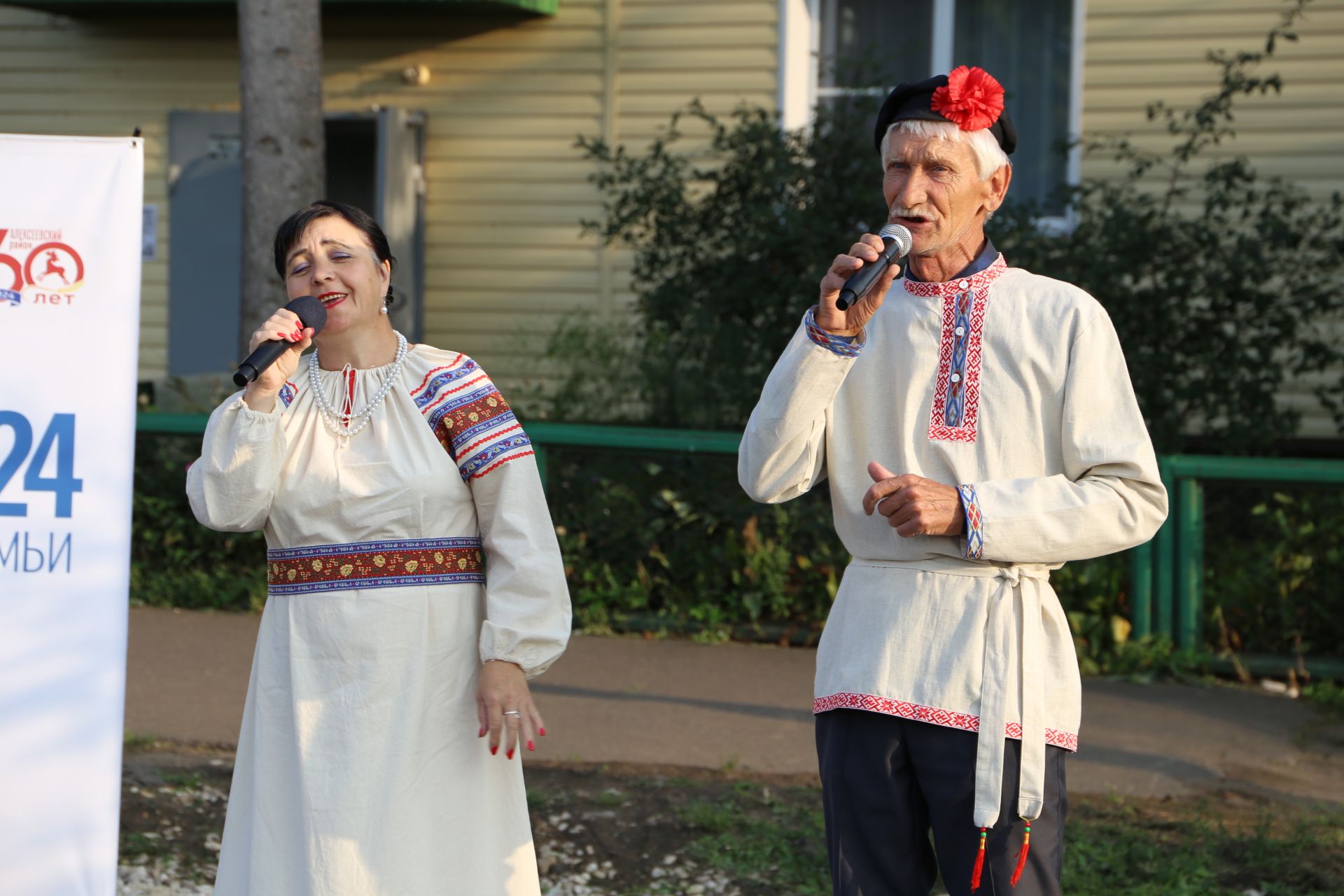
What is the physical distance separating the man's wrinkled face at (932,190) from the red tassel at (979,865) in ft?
3.37

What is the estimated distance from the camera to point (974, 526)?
8.43ft

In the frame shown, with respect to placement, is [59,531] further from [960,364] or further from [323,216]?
[960,364]

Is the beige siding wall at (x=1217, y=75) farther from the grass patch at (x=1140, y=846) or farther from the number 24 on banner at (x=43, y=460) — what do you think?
the number 24 on banner at (x=43, y=460)

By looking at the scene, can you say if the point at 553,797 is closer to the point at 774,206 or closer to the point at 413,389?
the point at 413,389

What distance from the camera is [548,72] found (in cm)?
1044

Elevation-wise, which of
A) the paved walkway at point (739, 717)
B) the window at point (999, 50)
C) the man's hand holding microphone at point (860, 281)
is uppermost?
the window at point (999, 50)

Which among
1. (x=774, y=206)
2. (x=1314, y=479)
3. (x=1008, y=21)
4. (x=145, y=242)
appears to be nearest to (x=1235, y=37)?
(x=1008, y=21)

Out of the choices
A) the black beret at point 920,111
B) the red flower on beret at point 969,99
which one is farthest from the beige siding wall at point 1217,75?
the red flower on beret at point 969,99

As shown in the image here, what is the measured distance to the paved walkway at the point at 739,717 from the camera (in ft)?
17.5

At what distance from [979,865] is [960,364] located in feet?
2.86

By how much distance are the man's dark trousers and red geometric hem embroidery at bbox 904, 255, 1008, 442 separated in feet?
1.71

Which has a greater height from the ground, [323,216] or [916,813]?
[323,216]

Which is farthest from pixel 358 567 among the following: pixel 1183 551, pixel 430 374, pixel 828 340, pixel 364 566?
pixel 1183 551

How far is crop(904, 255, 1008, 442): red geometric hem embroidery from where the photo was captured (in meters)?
2.70
